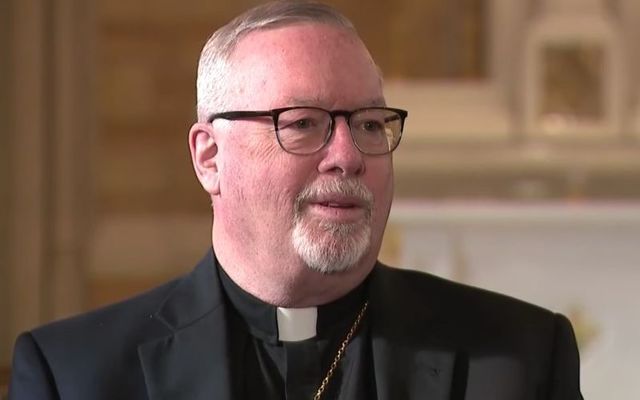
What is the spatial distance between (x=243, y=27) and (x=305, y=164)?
0.16 meters

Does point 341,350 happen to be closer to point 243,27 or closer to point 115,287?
point 243,27

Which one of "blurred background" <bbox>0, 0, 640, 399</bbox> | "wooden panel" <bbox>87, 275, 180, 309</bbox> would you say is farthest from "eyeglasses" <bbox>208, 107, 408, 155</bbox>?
"wooden panel" <bbox>87, 275, 180, 309</bbox>

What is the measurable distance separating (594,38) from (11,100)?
120 cm

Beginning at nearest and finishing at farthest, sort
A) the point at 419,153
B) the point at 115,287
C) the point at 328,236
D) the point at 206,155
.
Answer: the point at 328,236
the point at 206,155
the point at 419,153
the point at 115,287

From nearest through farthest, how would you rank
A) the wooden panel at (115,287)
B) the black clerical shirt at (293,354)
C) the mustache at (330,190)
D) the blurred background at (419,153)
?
the mustache at (330,190), the black clerical shirt at (293,354), the blurred background at (419,153), the wooden panel at (115,287)

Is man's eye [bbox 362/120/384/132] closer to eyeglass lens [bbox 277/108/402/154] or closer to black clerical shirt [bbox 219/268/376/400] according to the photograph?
eyeglass lens [bbox 277/108/402/154]

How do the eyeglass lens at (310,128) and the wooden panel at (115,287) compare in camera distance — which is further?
the wooden panel at (115,287)

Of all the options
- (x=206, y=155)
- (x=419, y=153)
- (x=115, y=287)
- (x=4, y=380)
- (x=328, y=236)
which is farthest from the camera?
(x=115, y=287)

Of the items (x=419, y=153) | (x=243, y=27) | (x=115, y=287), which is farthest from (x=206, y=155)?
(x=115, y=287)

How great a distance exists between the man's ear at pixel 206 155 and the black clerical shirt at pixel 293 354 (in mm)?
117

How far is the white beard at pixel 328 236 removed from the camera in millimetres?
1145

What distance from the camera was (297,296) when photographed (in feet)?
3.99

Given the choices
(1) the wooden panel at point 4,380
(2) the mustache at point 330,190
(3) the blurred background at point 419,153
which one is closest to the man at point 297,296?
(2) the mustache at point 330,190

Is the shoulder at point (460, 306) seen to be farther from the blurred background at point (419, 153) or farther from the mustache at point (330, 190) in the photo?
the blurred background at point (419, 153)
